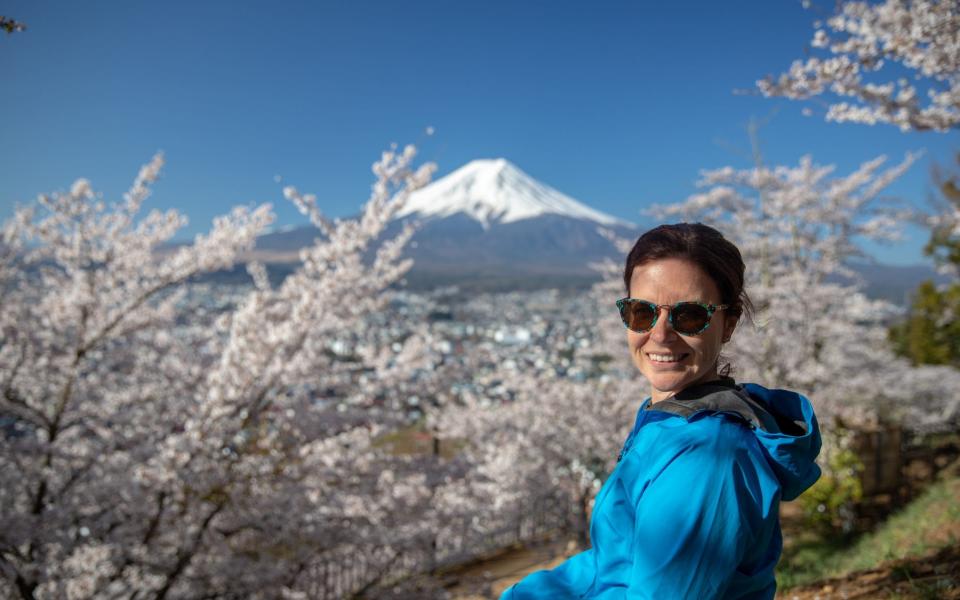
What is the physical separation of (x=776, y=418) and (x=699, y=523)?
406 millimetres

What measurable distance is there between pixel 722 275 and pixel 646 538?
0.62 meters

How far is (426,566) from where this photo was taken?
827 centimetres

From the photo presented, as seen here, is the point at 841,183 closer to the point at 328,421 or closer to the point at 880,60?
the point at 880,60

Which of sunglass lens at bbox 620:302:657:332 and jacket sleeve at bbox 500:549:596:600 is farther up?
sunglass lens at bbox 620:302:657:332

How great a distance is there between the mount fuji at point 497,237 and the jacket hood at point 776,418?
3174 inches

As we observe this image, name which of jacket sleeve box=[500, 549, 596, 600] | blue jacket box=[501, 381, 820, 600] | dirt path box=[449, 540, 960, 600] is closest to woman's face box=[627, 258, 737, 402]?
blue jacket box=[501, 381, 820, 600]

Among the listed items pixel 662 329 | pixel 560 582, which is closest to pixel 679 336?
pixel 662 329

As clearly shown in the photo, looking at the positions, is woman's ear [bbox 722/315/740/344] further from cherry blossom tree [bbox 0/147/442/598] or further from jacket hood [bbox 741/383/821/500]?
cherry blossom tree [bbox 0/147/442/598]

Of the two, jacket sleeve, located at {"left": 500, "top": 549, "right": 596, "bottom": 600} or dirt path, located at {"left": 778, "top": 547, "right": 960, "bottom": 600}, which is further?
dirt path, located at {"left": 778, "top": 547, "right": 960, "bottom": 600}

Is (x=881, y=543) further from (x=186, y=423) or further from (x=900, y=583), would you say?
(x=186, y=423)

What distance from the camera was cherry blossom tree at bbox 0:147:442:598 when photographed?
4.20 m

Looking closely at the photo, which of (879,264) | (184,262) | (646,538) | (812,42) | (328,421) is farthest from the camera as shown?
(879,264)

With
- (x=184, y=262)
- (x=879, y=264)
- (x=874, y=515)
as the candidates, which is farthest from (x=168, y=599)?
(x=879, y=264)

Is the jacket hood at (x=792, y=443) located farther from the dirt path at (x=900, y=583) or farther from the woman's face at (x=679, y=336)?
the dirt path at (x=900, y=583)
